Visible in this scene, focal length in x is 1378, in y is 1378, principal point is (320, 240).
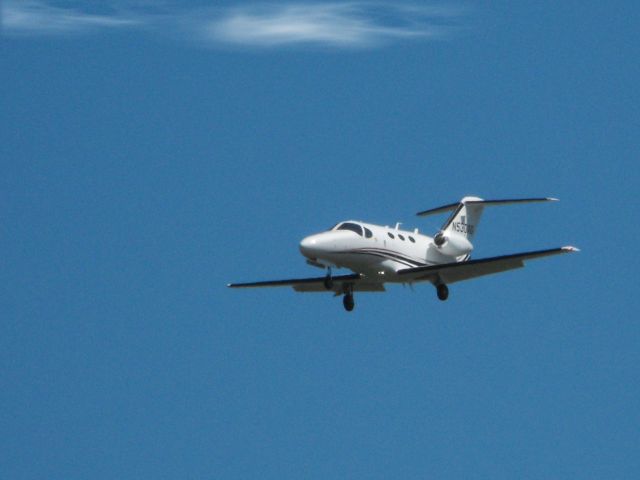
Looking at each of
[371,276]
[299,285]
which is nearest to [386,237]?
[371,276]

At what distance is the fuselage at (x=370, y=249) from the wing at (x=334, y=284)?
114 centimetres

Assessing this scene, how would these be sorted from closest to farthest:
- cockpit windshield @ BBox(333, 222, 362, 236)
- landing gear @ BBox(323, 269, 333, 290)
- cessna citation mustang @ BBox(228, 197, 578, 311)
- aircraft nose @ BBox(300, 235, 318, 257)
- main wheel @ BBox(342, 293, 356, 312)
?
aircraft nose @ BBox(300, 235, 318, 257) < cessna citation mustang @ BBox(228, 197, 578, 311) < landing gear @ BBox(323, 269, 333, 290) < cockpit windshield @ BBox(333, 222, 362, 236) < main wheel @ BBox(342, 293, 356, 312)

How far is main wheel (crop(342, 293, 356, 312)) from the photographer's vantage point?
42281mm

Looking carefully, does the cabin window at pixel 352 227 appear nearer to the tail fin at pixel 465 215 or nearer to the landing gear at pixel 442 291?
the landing gear at pixel 442 291

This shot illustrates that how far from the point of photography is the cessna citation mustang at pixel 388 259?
39.3 metres

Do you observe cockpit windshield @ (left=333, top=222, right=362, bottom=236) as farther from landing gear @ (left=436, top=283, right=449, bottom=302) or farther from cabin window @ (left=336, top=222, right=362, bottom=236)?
landing gear @ (left=436, top=283, right=449, bottom=302)

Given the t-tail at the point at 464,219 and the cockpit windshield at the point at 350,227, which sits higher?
the cockpit windshield at the point at 350,227

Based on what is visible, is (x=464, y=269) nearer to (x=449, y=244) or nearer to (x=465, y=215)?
(x=449, y=244)

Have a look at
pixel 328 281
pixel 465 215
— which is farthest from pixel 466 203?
pixel 328 281

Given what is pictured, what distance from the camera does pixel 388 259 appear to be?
41219mm

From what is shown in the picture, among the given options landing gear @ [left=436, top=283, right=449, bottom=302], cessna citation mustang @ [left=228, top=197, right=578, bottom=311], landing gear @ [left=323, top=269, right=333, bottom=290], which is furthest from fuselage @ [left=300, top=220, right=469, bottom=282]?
landing gear @ [left=436, top=283, right=449, bottom=302]

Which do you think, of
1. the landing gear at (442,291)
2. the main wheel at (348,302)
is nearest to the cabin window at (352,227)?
the main wheel at (348,302)

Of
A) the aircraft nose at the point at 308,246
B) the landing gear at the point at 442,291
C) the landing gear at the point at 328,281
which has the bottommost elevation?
the landing gear at the point at 442,291

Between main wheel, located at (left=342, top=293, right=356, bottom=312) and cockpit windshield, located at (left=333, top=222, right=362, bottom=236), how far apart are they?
2.85 meters
